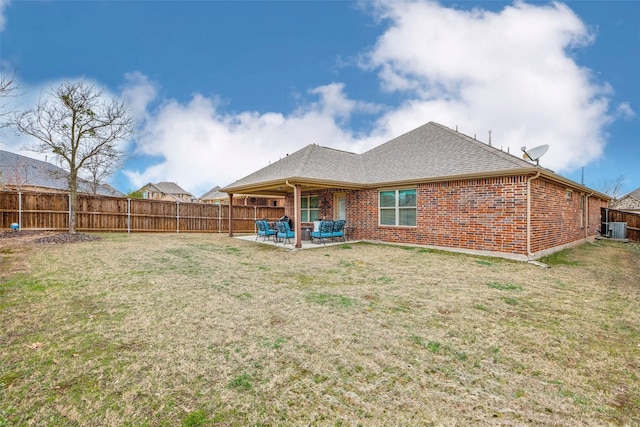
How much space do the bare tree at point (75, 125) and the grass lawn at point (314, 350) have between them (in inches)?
383

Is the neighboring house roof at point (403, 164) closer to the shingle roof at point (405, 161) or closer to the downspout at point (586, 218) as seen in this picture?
the shingle roof at point (405, 161)

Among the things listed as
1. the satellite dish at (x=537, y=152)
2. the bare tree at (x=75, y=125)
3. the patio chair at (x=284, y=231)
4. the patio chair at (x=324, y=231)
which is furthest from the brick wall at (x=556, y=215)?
the bare tree at (x=75, y=125)

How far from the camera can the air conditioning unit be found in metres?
16.3

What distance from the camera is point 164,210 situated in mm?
18203

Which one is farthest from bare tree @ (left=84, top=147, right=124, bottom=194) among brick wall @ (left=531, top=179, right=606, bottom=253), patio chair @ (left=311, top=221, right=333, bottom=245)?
brick wall @ (left=531, top=179, right=606, bottom=253)

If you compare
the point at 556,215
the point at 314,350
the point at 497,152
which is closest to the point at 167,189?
the point at 497,152

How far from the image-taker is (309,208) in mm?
15930

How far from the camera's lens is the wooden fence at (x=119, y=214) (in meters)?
13.9

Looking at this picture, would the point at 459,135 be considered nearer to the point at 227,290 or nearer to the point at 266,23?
the point at 266,23

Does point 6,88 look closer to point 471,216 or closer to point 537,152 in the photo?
point 471,216

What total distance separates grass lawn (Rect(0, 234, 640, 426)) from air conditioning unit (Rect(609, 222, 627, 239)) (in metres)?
14.2

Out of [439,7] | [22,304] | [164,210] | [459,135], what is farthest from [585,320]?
[164,210]

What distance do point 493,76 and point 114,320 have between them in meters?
18.0

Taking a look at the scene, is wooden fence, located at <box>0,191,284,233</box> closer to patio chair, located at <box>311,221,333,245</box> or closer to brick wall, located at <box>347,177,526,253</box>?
patio chair, located at <box>311,221,333,245</box>
